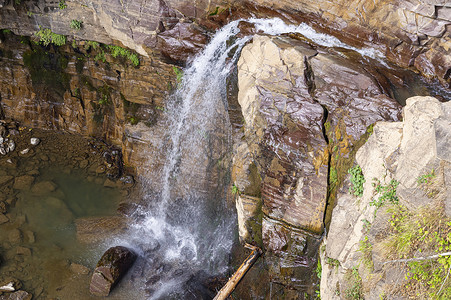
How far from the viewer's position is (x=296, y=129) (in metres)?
7.48

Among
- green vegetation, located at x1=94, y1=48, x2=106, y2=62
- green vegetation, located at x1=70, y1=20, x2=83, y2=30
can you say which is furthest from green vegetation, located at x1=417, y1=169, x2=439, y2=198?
green vegetation, located at x1=70, y1=20, x2=83, y2=30

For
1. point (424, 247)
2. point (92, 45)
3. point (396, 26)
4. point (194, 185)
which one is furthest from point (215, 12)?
point (424, 247)

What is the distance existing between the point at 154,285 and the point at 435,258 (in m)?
6.66

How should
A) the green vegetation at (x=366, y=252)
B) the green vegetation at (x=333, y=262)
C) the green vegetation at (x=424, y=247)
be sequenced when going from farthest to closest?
1. the green vegetation at (x=333, y=262)
2. the green vegetation at (x=366, y=252)
3. the green vegetation at (x=424, y=247)

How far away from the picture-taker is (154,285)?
8891mm

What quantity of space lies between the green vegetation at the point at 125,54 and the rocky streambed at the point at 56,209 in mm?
3377

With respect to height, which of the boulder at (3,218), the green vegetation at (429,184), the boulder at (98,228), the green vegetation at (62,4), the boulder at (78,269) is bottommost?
the boulder at (78,269)

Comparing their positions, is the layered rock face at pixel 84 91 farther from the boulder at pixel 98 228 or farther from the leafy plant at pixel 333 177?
the leafy plant at pixel 333 177

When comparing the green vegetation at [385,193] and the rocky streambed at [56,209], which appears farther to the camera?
the rocky streambed at [56,209]

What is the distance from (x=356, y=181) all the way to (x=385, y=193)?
2.48 ft

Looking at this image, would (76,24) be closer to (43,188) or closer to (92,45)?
(92,45)

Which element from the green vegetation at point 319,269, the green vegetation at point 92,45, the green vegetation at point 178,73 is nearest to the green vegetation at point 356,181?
the green vegetation at point 319,269

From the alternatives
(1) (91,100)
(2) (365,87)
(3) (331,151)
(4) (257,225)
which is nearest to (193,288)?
(4) (257,225)

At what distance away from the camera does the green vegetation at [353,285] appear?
605 cm
